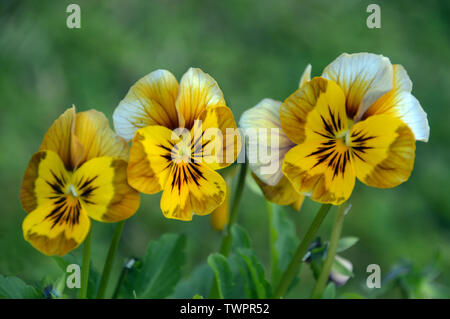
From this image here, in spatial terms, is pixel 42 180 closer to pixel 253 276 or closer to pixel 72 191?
pixel 72 191

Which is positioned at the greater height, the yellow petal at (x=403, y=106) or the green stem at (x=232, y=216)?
the yellow petal at (x=403, y=106)

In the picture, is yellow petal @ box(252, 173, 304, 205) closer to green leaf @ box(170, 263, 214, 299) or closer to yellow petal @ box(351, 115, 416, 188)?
yellow petal @ box(351, 115, 416, 188)

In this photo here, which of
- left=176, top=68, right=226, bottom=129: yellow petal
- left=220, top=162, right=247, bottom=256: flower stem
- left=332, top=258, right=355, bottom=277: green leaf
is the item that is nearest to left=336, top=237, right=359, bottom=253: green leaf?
left=332, top=258, right=355, bottom=277: green leaf

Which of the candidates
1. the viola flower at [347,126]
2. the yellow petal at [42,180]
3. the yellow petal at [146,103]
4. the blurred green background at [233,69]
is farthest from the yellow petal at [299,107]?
the blurred green background at [233,69]

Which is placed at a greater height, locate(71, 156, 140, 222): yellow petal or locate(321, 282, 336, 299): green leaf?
locate(71, 156, 140, 222): yellow petal

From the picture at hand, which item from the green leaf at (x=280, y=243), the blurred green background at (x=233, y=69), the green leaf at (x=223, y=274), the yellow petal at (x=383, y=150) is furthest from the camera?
the blurred green background at (x=233, y=69)

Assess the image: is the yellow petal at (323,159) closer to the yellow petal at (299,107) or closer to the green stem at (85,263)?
the yellow petal at (299,107)
